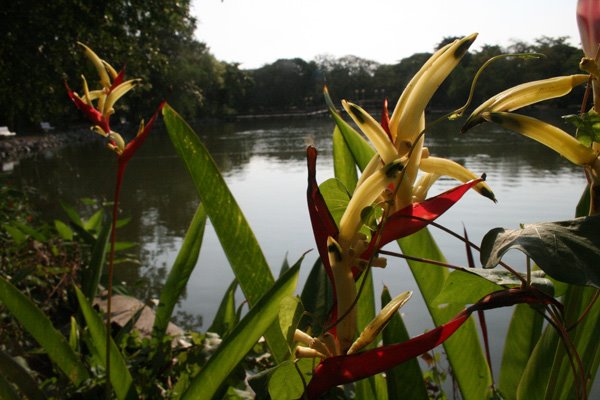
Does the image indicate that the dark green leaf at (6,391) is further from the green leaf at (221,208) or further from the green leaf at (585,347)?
the green leaf at (585,347)

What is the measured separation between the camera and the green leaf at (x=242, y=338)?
47cm

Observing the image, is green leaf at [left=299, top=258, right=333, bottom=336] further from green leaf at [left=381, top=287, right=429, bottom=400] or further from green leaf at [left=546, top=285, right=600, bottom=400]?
green leaf at [left=546, top=285, right=600, bottom=400]

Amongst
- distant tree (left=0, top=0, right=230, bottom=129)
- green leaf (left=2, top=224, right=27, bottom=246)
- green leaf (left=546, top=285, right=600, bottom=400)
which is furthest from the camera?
distant tree (left=0, top=0, right=230, bottom=129)

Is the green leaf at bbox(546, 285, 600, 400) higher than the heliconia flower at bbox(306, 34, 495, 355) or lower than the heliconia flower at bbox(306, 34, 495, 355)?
lower

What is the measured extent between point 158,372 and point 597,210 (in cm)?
105

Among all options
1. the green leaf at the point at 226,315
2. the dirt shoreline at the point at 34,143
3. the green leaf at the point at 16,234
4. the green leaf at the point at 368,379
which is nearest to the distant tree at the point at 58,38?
the green leaf at the point at 16,234

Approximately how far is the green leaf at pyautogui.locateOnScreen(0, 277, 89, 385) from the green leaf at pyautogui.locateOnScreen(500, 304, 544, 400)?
703 millimetres

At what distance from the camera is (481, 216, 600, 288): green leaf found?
25 centimetres

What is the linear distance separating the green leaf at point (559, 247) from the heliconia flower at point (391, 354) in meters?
0.04

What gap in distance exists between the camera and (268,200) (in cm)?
566

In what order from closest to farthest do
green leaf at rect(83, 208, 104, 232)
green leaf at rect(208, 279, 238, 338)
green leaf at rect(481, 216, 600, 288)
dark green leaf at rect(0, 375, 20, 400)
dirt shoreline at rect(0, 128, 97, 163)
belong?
green leaf at rect(481, 216, 600, 288)
dark green leaf at rect(0, 375, 20, 400)
green leaf at rect(208, 279, 238, 338)
green leaf at rect(83, 208, 104, 232)
dirt shoreline at rect(0, 128, 97, 163)

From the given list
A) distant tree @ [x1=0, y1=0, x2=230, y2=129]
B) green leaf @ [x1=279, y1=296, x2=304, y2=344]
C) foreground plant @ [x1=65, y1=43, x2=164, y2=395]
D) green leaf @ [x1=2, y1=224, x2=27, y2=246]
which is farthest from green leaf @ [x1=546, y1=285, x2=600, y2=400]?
distant tree @ [x1=0, y1=0, x2=230, y2=129]

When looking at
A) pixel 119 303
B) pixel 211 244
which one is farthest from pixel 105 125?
pixel 211 244

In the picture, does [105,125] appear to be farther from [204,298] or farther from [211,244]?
[211,244]
